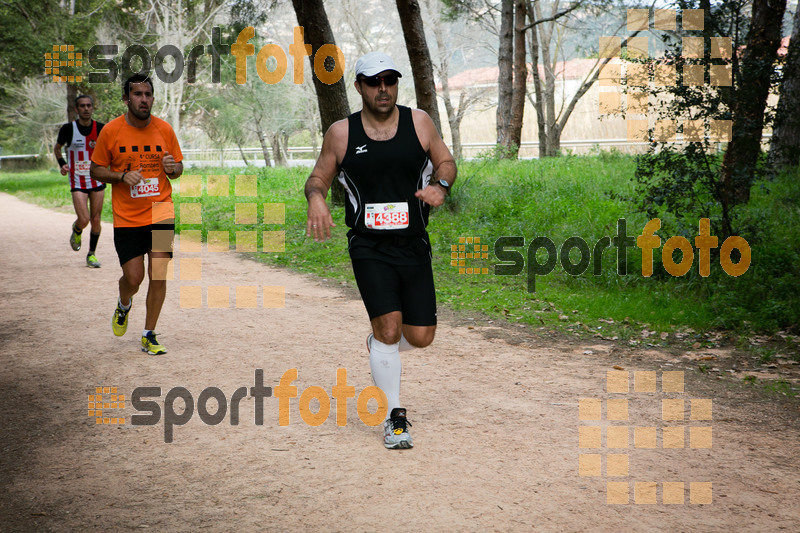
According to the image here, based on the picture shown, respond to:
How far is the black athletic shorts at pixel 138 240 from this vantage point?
676cm

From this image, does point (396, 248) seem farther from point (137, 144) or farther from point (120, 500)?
point (137, 144)

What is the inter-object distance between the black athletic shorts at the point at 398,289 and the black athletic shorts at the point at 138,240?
8.84 feet

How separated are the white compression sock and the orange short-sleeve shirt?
9.46ft

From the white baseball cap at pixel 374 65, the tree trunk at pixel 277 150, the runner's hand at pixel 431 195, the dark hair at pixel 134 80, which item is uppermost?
the tree trunk at pixel 277 150

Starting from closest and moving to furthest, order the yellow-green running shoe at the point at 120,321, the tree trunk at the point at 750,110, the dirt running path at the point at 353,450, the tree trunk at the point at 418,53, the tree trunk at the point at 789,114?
1. the dirt running path at the point at 353,450
2. the yellow-green running shoe at the point at 120,321
3. the tree trunk at the point at 750,110
4. the tree trunk at the point at 789,114
5. the tree trunk at the point at 418,53

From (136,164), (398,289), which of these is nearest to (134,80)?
(136,164)

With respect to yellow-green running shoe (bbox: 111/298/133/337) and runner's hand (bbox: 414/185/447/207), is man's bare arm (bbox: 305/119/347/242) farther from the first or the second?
yellow-green running shoe (bbox: 111/298/133/337)

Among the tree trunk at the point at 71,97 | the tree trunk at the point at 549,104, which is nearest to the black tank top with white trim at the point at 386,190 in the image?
Result: the tree trunk at the point at 549,104

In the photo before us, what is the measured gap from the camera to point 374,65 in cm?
461

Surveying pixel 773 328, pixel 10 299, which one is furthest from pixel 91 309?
pixel 773 328

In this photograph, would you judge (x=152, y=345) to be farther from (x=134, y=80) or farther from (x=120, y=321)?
(x=134, y=80)

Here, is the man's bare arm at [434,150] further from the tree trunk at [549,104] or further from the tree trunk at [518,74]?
the tree trunk at [549,104]

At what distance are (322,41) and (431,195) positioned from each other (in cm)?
1180

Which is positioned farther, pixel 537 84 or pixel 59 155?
pixel 537 84
